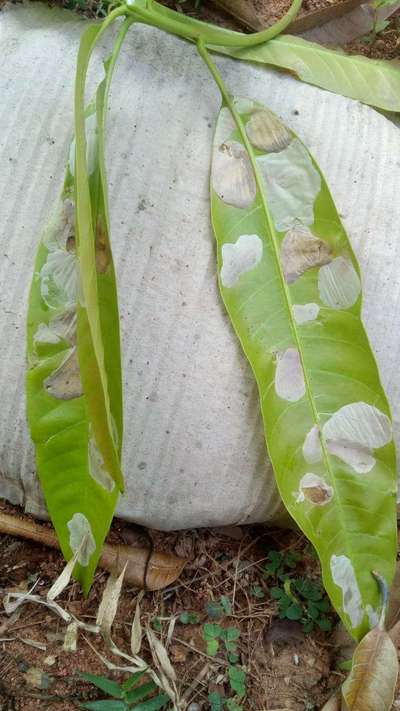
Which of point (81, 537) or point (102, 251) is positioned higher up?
point (102, 251)

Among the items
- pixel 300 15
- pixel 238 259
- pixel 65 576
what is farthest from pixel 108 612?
pixel 300 15

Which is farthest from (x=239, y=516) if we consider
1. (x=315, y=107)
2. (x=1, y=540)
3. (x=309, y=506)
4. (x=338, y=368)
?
(x=315, y=107)

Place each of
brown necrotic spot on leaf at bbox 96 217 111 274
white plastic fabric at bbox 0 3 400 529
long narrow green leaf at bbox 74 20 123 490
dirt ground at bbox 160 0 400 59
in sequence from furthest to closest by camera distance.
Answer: dirt ground at bbox 160 0 400 59 → white plastic fabric at bbox 0 3 400 529 → brown necrotic spot on leaf at bbox 96 217 111 274 → long narrow green leaf at bbox 74 20 123 490

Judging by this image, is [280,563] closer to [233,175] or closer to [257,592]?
[257,592]

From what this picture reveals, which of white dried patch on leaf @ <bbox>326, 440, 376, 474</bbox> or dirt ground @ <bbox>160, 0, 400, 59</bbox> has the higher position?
dirt ground @ <bbox>160, 0, 400, 59</bbox>

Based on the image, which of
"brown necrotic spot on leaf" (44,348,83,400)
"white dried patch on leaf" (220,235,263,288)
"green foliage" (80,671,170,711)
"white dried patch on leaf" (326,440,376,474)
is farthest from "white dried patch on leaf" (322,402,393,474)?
"green foliage" (80,671,170,711)

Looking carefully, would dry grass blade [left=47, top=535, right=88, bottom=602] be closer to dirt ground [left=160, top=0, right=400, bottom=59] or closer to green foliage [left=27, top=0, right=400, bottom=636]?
green foliage [left=27, top=0, right=400, bottom=636]

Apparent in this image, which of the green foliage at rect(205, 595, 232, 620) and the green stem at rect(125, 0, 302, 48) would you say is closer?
the green stem at rect(125, 0, 302, 48)

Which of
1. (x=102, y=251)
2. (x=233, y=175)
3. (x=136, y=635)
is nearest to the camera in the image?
(x=102, y=251)
